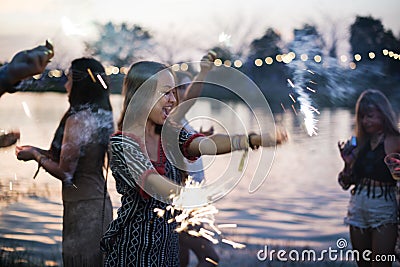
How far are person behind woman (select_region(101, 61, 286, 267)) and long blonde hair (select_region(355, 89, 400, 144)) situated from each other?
0.46 metres

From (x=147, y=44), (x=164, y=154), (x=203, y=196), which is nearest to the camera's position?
(x=164, y=154)

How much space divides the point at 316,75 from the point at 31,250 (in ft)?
4.15

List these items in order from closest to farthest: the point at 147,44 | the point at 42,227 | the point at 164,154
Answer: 1. the point at 164,154
2. the point at 147,44
3. the point at 42,227

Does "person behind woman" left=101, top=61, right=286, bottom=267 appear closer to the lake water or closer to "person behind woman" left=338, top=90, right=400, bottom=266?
the lake water

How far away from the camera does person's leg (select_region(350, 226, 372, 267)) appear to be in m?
2.59

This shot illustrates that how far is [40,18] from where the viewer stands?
101 inches

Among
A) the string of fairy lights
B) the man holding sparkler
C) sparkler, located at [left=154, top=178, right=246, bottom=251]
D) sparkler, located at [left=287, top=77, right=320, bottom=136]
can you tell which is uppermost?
the string of fairy lights

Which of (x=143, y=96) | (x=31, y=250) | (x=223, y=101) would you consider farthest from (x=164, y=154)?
(x=31, y=250)

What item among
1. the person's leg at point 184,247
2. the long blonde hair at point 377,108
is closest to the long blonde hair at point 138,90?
the person's leg at point 184,247

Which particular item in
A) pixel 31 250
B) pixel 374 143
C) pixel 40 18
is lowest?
pixel 31 250

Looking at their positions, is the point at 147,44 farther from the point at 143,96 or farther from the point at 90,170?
the point at 90,170

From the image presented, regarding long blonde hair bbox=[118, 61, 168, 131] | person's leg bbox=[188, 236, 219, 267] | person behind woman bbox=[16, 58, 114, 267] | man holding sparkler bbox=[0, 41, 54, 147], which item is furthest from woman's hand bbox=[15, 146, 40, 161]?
person's leg bbox=[188, 236, 219, 267]

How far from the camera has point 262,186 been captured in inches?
101

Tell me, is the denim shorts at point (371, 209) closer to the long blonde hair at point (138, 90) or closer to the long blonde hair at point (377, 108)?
the long blonde hair at point (377, 108)
